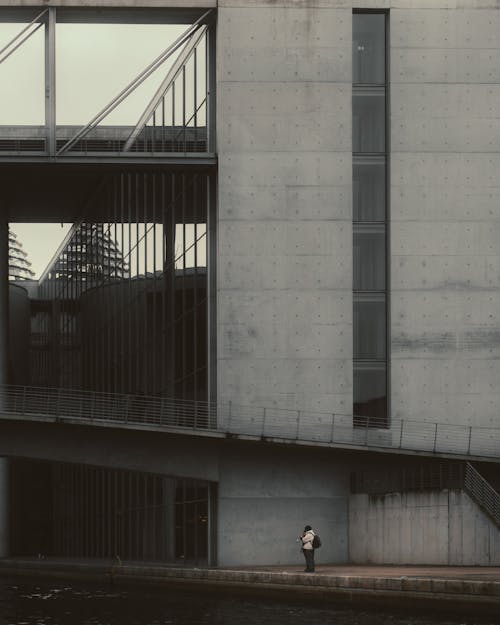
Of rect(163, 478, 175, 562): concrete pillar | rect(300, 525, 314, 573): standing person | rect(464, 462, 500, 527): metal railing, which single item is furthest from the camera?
rect(163, 478, 175, 562): concrete pillar

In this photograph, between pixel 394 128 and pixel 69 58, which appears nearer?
pixel 394 128

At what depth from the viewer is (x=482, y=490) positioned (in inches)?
1854

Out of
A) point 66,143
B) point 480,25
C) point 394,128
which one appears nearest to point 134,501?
point 66,143

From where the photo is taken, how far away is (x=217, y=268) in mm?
51750

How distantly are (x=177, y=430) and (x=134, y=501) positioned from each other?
12.3m

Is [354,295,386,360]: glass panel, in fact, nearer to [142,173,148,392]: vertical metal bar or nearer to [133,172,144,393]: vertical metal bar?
[142,173,148,392]: vertical metal bar

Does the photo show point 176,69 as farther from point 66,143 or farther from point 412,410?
point 412,410

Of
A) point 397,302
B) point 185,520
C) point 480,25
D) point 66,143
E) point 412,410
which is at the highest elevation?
point 480,25

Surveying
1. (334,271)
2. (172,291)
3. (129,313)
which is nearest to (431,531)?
(334,271)

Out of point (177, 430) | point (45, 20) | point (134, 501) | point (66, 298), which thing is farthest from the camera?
point (66, 298)

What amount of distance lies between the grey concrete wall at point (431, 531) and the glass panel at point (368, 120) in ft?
38.8

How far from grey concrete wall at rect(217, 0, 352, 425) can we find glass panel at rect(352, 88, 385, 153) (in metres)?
0.60

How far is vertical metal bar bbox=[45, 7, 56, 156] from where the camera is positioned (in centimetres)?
5278

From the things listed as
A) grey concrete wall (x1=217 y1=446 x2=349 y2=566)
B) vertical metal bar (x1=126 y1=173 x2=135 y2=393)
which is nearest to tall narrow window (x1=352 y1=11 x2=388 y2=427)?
grey concrete wall (x1=217 y1=446 x2=349 y2=566)
